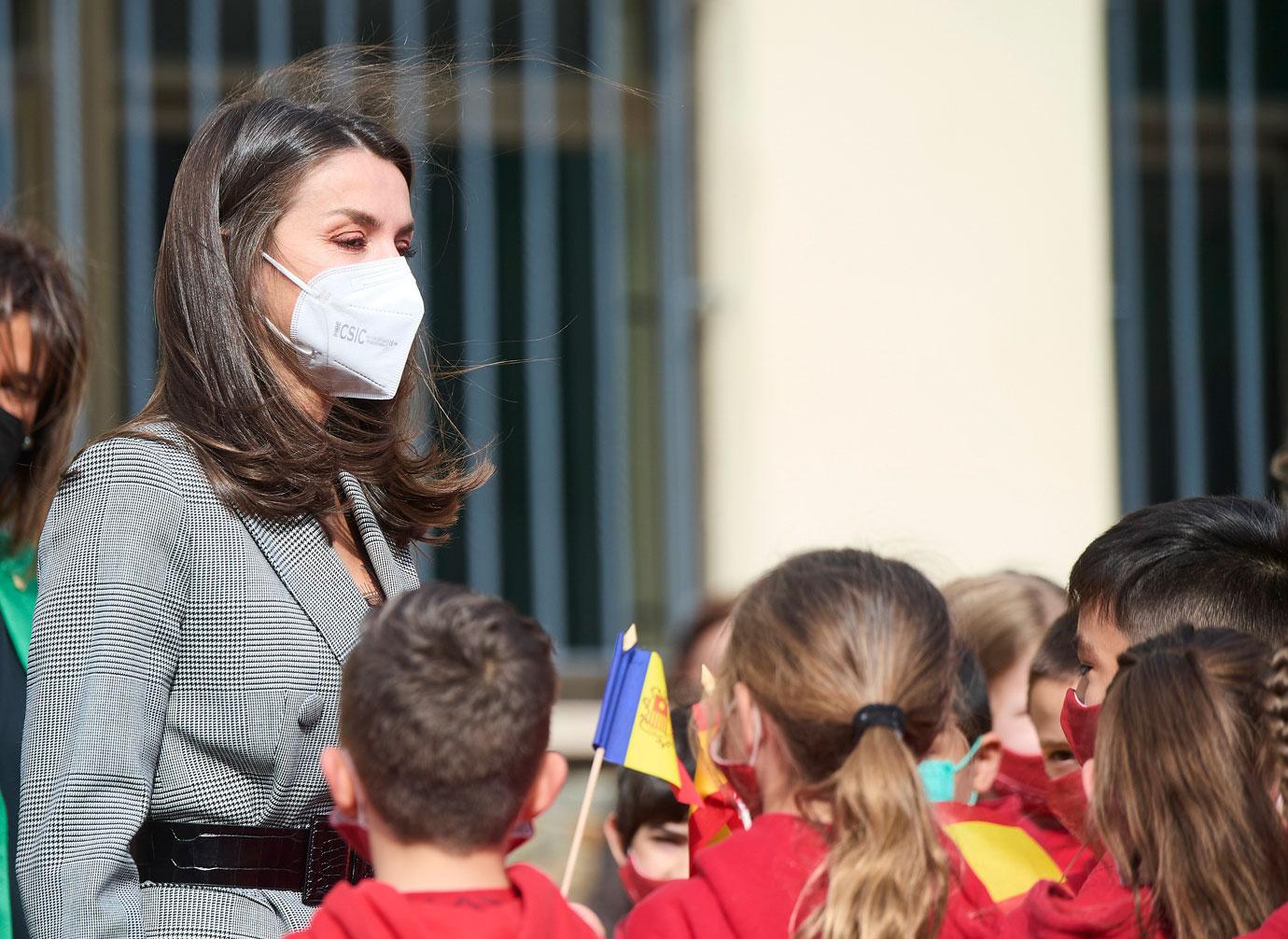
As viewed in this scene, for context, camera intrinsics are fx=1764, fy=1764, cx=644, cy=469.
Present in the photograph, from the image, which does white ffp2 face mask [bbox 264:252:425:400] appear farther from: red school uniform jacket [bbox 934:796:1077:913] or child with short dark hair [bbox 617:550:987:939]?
red school uniform jacket [bbox 934:796:1077:913]

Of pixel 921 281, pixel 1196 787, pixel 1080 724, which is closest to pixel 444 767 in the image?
pixel 1196 787

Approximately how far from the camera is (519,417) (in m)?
5.21

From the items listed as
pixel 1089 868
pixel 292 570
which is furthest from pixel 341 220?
pixel 1089 868

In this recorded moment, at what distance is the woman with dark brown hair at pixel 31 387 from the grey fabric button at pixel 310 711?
3.07ft

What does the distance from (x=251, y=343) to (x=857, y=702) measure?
79 centimetres

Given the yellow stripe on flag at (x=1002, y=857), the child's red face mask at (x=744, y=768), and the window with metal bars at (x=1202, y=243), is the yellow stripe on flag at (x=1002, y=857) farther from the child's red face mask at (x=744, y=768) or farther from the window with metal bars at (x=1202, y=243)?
the window with metal bars at (x=1202, y=243)

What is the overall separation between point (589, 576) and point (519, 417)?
20.3 inches

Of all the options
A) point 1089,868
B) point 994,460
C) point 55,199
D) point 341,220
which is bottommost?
point 1089,868

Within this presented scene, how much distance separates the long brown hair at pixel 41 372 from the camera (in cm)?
275

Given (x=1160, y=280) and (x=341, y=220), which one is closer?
(x=341, y=220)

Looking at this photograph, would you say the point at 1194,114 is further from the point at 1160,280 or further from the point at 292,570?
the point at 292,570

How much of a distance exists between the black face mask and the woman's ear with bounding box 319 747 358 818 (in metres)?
1.22

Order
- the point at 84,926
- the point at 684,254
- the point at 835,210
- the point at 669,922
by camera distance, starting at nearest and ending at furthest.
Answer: the point at 84,926 < the point at 669,922 < the point at 835,210 < the point at 684,254

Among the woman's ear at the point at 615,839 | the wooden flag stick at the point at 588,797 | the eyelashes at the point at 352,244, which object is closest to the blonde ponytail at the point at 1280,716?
the wooden flag stick at the point at 588,797
